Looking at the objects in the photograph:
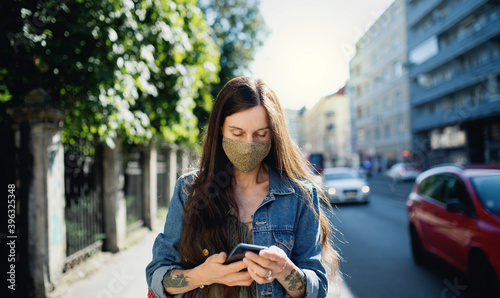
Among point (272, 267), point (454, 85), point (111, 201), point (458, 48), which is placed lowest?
point (111, 201)

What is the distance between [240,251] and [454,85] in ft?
105

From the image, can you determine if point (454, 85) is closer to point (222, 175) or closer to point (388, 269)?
point (388, 269)

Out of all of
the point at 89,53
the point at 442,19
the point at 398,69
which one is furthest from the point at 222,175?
the point at 398,69

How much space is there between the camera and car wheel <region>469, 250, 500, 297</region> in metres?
3.90

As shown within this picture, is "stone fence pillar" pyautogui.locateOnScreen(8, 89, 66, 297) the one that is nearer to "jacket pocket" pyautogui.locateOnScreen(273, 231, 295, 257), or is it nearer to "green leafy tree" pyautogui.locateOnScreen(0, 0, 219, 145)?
"green leafy tree" pyautogui.locateOnScreen(0, 0, 219, 145)

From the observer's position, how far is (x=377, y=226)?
32.6 feet

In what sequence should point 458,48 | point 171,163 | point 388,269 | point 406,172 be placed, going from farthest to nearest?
point 406,172 < point 458,48 < point 171,163 < point 388,269

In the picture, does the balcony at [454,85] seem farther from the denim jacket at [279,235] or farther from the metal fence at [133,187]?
the denim jacket at [279,235]

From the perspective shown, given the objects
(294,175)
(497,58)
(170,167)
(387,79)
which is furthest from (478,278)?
(387,79)

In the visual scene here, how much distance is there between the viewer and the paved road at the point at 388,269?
4890 mm

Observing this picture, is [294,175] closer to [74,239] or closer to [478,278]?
[478,278]

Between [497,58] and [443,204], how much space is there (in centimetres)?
2316

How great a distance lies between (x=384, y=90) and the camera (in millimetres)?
42375

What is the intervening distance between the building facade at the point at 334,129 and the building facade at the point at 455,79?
2448 cm
